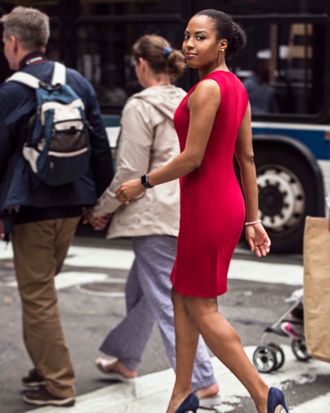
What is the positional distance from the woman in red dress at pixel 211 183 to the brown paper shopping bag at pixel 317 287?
783 mm

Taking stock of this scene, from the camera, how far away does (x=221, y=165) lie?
16.1ft

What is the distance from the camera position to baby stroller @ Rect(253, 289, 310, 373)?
659 centimetres

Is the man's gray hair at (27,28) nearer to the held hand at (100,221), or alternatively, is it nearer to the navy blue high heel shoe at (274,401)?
the held hand at (100,221)

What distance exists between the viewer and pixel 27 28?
19.8ft

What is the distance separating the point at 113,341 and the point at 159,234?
873 millimetres

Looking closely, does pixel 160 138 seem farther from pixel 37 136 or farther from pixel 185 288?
pixel 185 288

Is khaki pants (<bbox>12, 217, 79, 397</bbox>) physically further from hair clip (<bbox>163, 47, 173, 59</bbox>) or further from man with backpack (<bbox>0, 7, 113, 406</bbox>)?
hair clip (<bbox>163, 47, 173, 59</bbox>)

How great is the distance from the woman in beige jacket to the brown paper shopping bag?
1.81 feet

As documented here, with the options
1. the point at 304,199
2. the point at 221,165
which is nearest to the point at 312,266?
the point at 221,165

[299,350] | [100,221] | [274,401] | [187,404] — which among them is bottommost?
[299,350]

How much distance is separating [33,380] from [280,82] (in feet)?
19.5

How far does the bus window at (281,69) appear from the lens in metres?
11.5

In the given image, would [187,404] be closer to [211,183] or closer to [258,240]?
[258,240]

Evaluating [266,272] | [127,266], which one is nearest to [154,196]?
[266,272]
